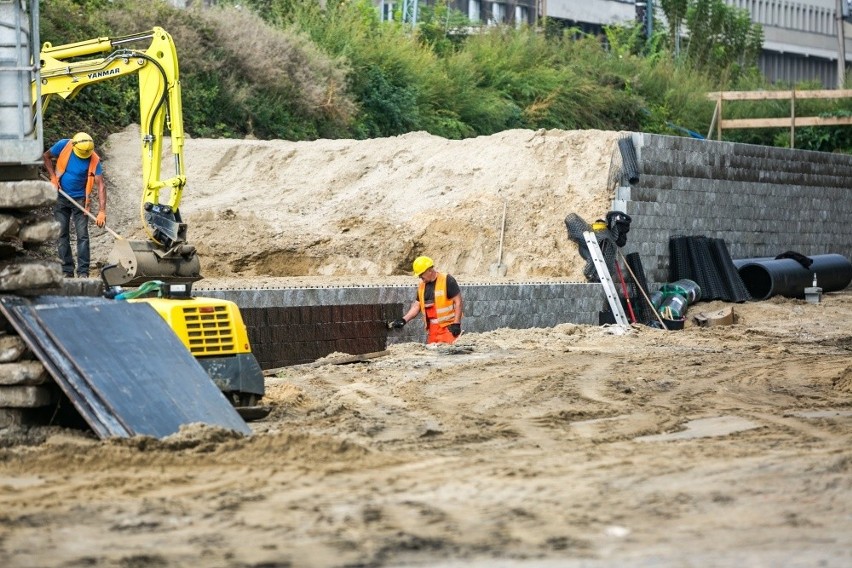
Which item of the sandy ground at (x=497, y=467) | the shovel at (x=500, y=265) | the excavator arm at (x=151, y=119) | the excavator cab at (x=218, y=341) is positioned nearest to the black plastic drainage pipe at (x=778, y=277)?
the sandy ground at (x=497, y=467)

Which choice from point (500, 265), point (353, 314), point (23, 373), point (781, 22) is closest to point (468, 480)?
point (23, 373)

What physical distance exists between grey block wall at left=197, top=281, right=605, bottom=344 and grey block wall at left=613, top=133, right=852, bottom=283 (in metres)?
2.01

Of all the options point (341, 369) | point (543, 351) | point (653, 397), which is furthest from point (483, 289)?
point (653, 397)

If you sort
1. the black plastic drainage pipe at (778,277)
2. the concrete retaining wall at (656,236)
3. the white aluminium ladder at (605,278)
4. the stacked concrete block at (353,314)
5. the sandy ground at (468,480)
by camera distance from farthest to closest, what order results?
the black plastic drainage pipe at (778,277) < the white aluminium ladder at (605,278) < the concrete retaining wall at (656,236) < the stacked concrete block at (353,314) < the sandy ground at (468,480)

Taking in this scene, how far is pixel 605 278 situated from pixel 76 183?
7774 mm

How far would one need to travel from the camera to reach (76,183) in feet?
54.5

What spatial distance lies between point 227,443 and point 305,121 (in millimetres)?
22171

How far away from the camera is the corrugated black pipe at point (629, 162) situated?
21844 mm

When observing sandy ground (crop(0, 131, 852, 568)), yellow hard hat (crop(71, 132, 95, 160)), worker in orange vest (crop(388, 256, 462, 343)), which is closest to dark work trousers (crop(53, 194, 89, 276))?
yellow hard hat (crop(71, 132, 95, 160))

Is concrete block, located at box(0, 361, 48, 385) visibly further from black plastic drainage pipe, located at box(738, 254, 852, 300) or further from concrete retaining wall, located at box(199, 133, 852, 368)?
black plastic drainage pipe, located at box(738, 254, 852, 300)

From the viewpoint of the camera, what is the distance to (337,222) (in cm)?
2294

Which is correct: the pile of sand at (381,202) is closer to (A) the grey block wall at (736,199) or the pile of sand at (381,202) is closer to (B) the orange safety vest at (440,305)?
(A) the grey block wall at (736,199)

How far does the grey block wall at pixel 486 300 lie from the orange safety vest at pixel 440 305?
1117 mm

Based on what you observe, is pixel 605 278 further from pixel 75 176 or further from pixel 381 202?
pixel 75 176
